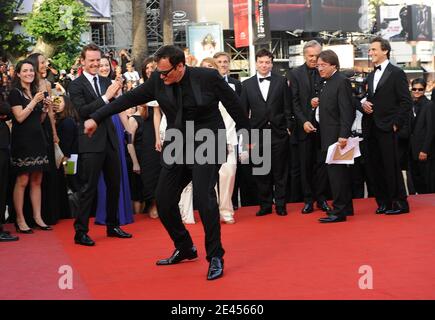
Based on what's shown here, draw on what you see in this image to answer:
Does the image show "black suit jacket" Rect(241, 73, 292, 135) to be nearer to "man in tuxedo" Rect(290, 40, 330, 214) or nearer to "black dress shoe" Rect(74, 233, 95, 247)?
"man in tuxedo" Rect(290, 40, 330, 214)

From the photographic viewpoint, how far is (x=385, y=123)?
9.27 m

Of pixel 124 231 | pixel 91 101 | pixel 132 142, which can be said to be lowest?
pixel 124 231

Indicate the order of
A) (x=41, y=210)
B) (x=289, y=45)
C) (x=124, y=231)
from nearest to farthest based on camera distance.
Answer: (x=124, y=231) → (x=41, y=210) → (x=289, y=45)

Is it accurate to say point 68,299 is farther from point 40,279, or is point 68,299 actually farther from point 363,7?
point 363,7

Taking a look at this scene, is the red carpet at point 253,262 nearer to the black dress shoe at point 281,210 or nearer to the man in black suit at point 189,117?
the black dress shoe at point 281,210

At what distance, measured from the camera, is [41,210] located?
952 cm

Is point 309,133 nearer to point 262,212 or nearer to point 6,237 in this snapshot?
Result: point 262,212

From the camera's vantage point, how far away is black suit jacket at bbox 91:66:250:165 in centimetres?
639

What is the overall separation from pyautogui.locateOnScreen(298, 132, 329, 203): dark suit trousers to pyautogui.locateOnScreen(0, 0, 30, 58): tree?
37.3ft

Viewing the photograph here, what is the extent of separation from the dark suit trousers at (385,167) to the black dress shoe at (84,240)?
11.7ft

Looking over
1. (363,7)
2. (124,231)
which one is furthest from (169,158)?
(363,7)

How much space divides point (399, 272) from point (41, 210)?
4.85 meters

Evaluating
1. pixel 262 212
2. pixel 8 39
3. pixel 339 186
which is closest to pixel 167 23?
pixel 8 39

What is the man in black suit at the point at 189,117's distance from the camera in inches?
248
